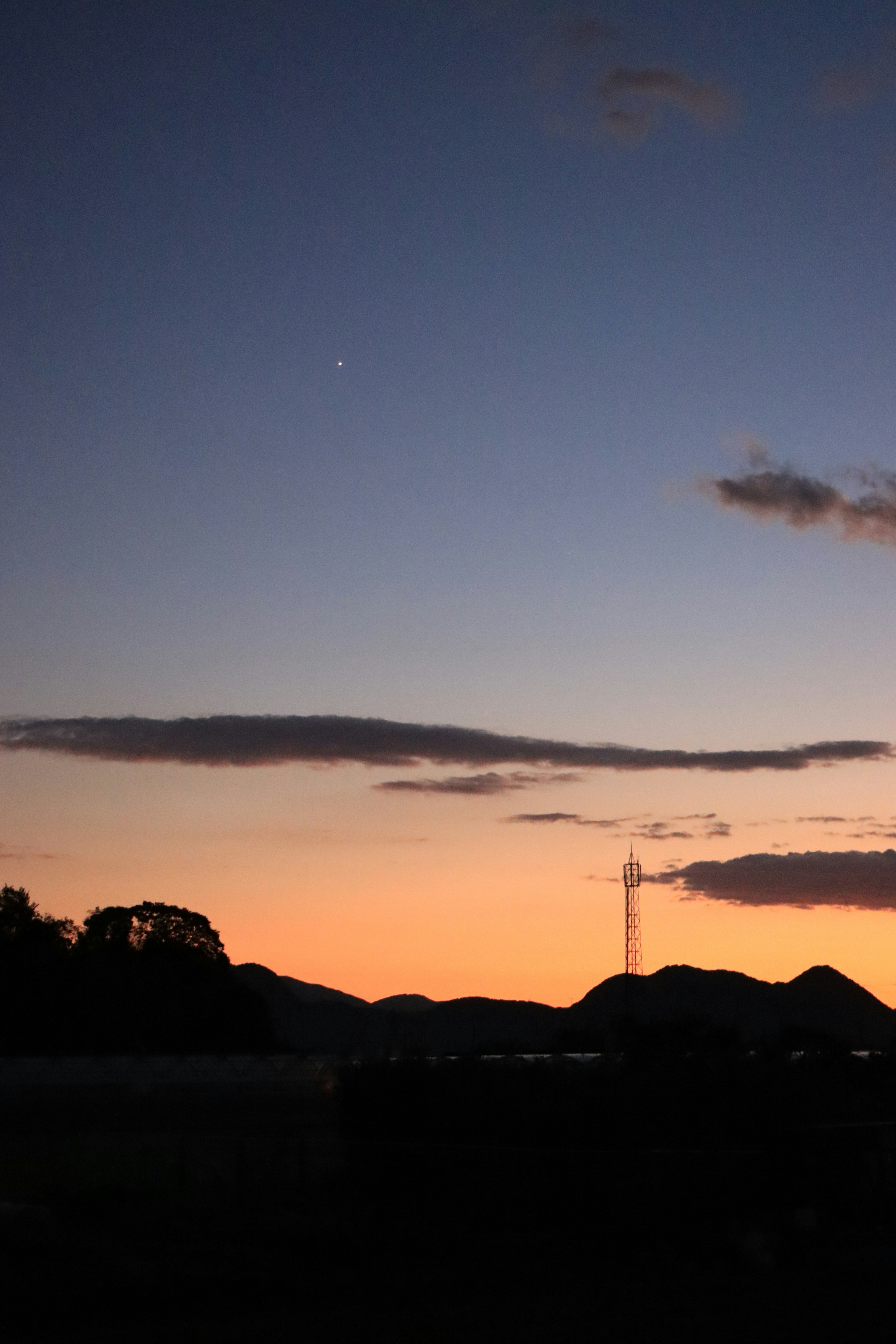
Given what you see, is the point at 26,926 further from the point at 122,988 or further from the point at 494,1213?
the point at 494,1213

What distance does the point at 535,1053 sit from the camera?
3203 centimetres

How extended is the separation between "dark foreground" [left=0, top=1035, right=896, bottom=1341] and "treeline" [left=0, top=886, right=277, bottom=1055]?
2747 inches

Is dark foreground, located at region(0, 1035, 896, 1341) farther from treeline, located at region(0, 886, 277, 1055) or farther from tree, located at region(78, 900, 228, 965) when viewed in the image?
tree, located at region(78, 900, 228, 965)

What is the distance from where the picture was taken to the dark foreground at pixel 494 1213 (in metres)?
21.0

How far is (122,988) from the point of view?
343 feet

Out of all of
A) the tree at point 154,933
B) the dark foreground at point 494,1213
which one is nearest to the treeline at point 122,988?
the tree at point 154,933

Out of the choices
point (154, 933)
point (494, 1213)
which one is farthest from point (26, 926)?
point (494, 1213)

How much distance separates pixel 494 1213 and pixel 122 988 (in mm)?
83101

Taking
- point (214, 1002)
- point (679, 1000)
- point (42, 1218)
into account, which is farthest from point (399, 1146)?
point (679, 1000)

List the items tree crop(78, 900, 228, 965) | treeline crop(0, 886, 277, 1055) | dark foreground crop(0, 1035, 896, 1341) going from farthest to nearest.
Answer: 1. tree crop(78, 900, 228, 965)
2. treeline crop(0, 886, 277, 1055)
3. dark foreground crop(0, 1035, 896, 1341)

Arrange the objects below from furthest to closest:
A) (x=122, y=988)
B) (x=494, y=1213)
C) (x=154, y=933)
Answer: (x=154, y=933) → (x=122, y=988) → (x=494, y=1213)

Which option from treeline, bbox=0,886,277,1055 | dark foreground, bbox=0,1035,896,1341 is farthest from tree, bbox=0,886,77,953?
dark foreground, bbox=0,1035,896,1341

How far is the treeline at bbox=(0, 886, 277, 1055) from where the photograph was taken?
9738cm

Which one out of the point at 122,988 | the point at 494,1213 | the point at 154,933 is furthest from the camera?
the point at 154,933
